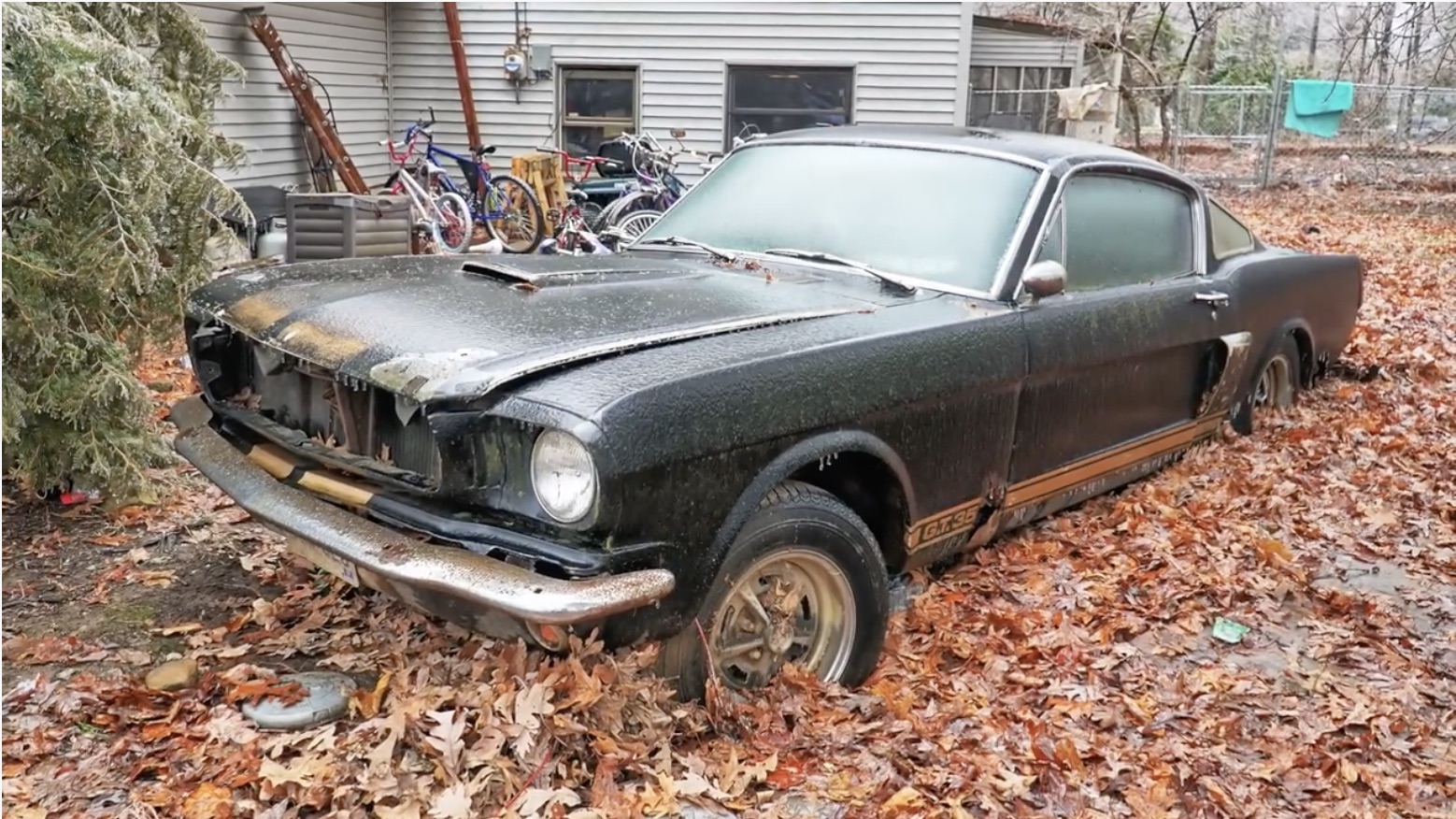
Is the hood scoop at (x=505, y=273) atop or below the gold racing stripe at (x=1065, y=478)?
atop

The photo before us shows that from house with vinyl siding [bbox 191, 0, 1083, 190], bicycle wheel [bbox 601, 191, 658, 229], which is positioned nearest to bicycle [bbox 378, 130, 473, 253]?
bicycle wheel [bbox 601, 191, 658, 229]

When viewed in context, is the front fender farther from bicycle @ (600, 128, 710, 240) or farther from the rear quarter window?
bicycle @ (600, 128, 710, 240)

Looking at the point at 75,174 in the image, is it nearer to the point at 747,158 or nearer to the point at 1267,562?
the point at 747,158

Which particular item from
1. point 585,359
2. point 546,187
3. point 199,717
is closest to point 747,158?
point 585,359

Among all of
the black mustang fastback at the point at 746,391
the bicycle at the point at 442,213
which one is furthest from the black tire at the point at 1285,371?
the bicycle at the point at 442,213

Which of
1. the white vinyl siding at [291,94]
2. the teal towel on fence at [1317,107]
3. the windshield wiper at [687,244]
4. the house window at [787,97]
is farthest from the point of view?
the teal towel on fence at [1317,107]

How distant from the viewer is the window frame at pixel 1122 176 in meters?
4.01

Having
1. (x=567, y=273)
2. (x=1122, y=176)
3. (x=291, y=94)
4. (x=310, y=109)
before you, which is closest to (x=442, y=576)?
(x=567, y=273)

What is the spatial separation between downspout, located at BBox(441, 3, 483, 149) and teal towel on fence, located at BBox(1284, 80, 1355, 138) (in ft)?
44.0

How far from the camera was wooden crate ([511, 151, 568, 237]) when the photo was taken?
12.1 metres

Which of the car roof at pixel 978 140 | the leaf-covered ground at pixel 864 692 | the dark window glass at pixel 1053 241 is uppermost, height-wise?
the car roof at pixel 978 140

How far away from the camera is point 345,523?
2.86 meters

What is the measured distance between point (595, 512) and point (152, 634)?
179 centimetres

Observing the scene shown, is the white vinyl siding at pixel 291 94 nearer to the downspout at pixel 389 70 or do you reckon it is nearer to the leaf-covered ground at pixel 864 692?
the downspout at pixel 389 70
